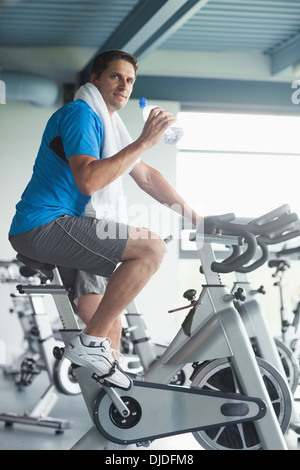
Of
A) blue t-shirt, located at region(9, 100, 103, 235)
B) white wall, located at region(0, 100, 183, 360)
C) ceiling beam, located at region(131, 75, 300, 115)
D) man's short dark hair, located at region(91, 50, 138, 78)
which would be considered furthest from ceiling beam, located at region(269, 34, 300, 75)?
blue t-shirt, located at region(9, 100, 103, 235)

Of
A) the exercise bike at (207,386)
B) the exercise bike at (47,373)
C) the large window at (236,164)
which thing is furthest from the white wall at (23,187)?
the exercise bike at (207,386)

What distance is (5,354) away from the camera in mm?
5723

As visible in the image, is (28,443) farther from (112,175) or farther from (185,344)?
(112,175)

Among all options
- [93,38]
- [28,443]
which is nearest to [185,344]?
[28,443]

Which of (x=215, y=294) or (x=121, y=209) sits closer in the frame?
(x=215, y=294)

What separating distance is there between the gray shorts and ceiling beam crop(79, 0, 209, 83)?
8.50ft

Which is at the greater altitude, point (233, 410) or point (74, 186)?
point (74, 186)

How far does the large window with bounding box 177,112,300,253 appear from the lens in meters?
6.49

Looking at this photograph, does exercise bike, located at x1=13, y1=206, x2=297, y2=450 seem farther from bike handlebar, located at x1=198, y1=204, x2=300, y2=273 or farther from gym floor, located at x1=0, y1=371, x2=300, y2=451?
gym floor, located at x1=0, y1=371, x2=300, y2=451

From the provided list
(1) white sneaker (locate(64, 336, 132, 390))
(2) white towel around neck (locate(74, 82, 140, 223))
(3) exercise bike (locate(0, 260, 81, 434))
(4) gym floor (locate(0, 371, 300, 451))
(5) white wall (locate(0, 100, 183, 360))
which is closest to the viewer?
(1) white sneaker (locate(64, 336, 132, 390))

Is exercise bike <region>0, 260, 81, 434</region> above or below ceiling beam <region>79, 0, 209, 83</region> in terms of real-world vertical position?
below

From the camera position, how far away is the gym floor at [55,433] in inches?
103

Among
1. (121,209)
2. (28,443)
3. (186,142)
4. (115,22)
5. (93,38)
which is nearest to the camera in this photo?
(121,209)
